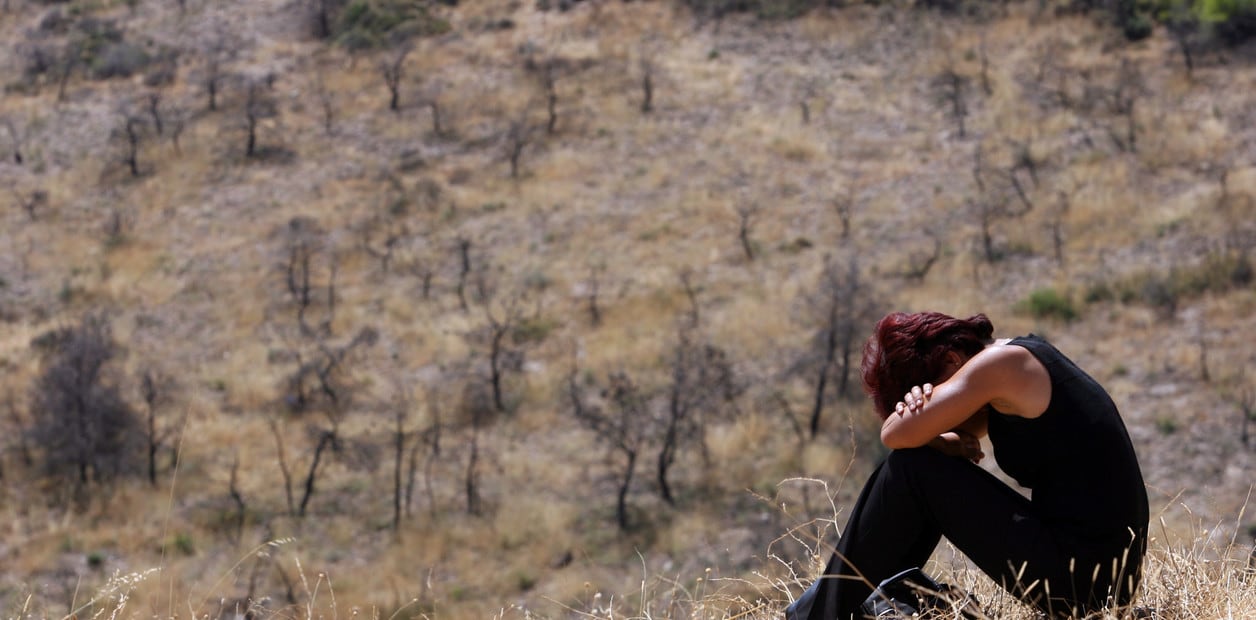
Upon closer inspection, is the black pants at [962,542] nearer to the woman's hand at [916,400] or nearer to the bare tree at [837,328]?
the woman's hand at [916,400]

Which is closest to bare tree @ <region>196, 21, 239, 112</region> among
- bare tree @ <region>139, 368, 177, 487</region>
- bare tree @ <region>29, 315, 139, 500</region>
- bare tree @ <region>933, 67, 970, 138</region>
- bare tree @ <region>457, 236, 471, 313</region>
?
bare tree @ <region>457, 236, 471, 313</region>

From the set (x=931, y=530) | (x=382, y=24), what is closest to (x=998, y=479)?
(x=931, y=530)

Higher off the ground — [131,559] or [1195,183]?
[1195,183]

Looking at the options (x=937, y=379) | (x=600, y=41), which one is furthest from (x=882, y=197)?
(x=937, y=379)

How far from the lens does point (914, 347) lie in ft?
9.78

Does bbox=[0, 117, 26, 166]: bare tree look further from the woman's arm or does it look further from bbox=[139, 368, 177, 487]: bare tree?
the woman's arm

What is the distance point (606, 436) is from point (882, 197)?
337 inches

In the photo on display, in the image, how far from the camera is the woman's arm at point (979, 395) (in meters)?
2.78

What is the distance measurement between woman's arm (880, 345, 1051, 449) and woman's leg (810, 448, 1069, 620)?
86mm

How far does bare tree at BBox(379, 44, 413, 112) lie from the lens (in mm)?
29092

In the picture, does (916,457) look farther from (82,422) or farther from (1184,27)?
(1184,27)

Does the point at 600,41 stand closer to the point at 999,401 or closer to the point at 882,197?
the point at 882,197

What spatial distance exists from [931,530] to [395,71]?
91.3 feet

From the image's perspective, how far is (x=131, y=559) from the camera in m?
15.6
